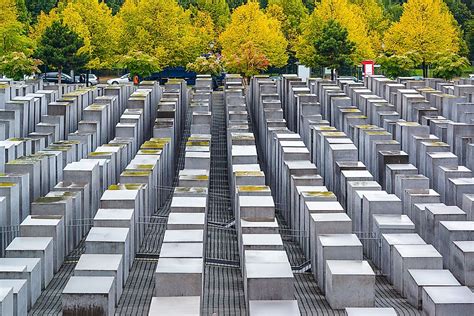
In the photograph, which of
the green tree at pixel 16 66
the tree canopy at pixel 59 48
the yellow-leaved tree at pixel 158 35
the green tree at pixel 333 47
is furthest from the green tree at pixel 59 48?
the green tree at pixel 333 47

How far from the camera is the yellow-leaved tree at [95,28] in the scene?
75.1m

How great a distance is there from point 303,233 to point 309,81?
29753 millimetres

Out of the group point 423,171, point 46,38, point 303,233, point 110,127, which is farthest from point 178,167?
point 46,38

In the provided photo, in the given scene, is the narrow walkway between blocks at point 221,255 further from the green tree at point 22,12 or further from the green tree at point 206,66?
the green tree at point 22,12

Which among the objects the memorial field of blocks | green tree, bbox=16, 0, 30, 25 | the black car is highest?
green tree, bbox=16, 0, 30, 25

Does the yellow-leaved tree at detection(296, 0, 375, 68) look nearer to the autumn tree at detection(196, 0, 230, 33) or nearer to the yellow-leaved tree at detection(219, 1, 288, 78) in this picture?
the yellow-leaved tree at detection(219, 1, 288, 78)

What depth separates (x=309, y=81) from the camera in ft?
183

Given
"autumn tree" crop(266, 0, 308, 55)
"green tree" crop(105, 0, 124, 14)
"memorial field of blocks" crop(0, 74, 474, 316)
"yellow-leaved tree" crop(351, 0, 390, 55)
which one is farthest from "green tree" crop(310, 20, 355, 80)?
"green tree" crop(105, 0, 124, 14)

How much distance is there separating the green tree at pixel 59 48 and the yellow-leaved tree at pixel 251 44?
1198cm

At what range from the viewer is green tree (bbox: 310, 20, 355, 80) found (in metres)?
67.5

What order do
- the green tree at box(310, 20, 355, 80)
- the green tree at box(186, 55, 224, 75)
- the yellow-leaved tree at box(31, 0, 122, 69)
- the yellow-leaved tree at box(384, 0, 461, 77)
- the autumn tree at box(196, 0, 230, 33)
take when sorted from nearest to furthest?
1. the green tree at box(186, 55, 224, 75)
2. the green tree at box(310, 20, 355, 80)
3. the yellow-leaved tree at box(384, 0, 461, 77)
4. the yellow-leaved tree at box(31, 0, 122, 69)
5. the autumn tree at box(196, 0, 230, 33)

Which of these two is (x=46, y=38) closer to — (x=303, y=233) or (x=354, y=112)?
(x=354, y=112)

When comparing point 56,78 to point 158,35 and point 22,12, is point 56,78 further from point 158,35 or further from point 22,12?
point 158,35

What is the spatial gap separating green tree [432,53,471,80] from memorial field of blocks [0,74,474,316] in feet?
56.6
